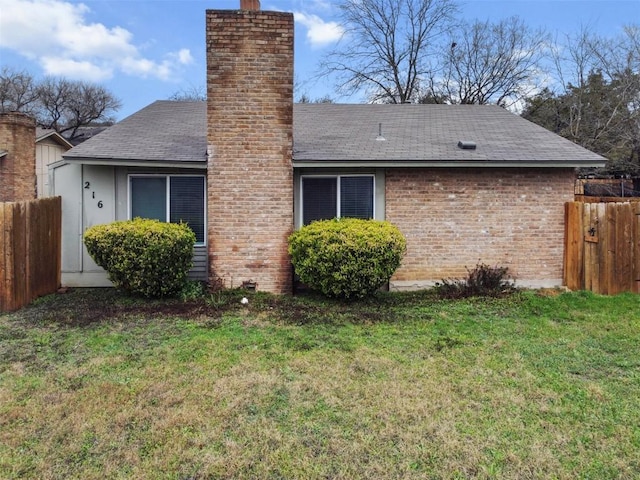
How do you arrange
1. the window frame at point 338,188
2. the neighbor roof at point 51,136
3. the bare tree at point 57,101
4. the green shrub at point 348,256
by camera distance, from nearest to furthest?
1. the green shrub at point 348,256
2. the window frame at point 338,188
3. the neighbor roof at point 51,136
4. the bare tree at point 57,101

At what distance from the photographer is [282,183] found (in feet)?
24.3

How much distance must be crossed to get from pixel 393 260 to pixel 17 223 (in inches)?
227

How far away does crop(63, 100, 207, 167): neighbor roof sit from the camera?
7.71 m

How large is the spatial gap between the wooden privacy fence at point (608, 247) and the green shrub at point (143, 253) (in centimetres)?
692

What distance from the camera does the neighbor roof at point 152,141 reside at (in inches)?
304

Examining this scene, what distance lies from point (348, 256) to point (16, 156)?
15.4m

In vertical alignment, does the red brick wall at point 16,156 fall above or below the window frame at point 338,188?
above

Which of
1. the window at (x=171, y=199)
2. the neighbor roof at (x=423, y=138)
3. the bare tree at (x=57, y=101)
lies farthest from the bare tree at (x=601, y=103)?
the bare tree at (x=57, y=101)

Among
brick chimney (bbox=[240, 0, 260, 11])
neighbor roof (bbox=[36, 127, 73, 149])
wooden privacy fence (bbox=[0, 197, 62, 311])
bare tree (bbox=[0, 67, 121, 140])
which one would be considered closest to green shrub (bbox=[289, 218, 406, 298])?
brick chimney (bbox=[240, 0, 260, 11])

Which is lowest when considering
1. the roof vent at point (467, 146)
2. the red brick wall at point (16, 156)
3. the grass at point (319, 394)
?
the grass at point (319, 394)

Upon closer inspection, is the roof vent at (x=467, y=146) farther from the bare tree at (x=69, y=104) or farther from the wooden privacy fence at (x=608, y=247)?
the bare tree at (x=69, y=104)

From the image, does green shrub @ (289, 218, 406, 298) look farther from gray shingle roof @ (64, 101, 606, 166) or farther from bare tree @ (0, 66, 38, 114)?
bare tree @ (0, 66, 38, 114)

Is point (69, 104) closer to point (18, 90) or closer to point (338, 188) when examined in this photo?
point (18, 90)

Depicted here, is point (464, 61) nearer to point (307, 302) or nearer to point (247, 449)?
point (307, 302)
